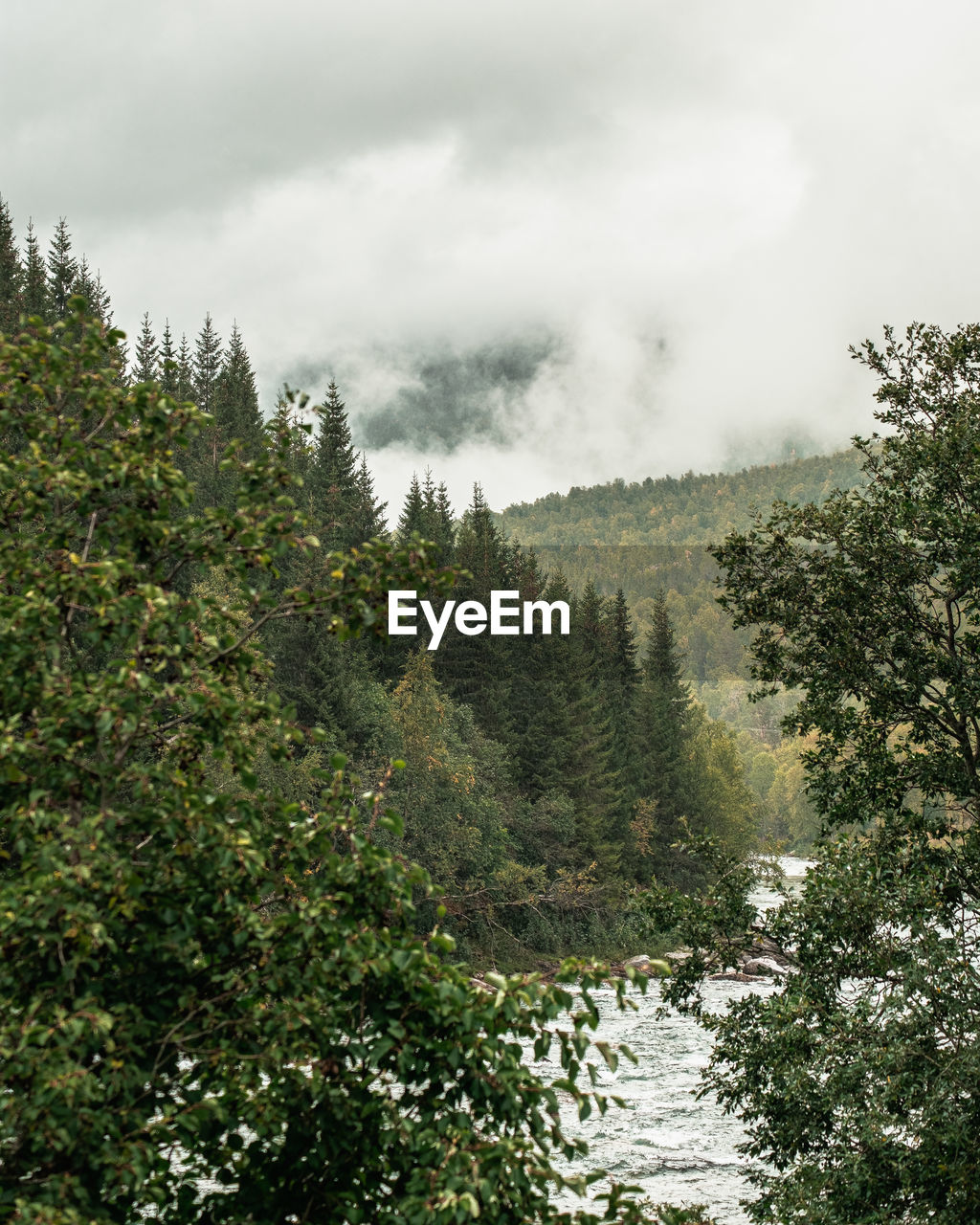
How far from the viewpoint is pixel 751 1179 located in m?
14.7

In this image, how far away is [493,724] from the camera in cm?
6706

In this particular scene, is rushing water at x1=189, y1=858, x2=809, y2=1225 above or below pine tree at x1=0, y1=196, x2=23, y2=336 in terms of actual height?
below

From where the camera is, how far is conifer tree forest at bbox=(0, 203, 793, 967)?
5369 cm

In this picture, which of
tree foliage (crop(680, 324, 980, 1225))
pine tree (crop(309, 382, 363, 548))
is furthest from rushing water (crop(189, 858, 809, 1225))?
pine tree (crop(309, 382, 363, 548))

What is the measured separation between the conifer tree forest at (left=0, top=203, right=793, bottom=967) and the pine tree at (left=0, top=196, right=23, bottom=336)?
160 mm

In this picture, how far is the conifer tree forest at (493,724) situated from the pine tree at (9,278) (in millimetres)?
160

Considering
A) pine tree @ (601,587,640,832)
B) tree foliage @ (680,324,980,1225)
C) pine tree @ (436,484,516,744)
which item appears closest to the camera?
tree foliage @ (680,324,980,1225)

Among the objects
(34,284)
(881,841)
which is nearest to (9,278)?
(34,284)

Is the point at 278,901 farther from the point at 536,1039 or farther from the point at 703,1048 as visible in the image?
the point at 703,1048

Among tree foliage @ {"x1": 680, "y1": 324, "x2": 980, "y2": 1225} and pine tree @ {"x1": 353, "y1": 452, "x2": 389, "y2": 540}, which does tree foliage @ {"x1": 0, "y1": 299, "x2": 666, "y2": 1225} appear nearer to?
tree foliage @ {"x1": 680, "y1": 324, "x2": 980, "y2": 1225}

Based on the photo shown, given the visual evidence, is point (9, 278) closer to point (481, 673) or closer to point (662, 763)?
point (481, 673)

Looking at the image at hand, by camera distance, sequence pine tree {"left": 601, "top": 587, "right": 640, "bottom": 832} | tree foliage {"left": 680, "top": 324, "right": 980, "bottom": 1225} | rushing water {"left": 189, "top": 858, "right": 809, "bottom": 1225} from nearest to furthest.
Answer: tree foliage {"left": 680, "top": 324, "right": 980, "bottom": 1225} < rushing water {"left": 189, "top": 858, "right": 809, "bottom": 1225} < pine tree {"left": 601, "top": 587, "right": 640, "bottom": 832}

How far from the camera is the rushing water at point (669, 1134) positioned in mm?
23719

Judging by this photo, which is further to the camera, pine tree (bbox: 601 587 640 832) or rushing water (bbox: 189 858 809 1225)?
pine tree (bbox: 601 587 640 832)
